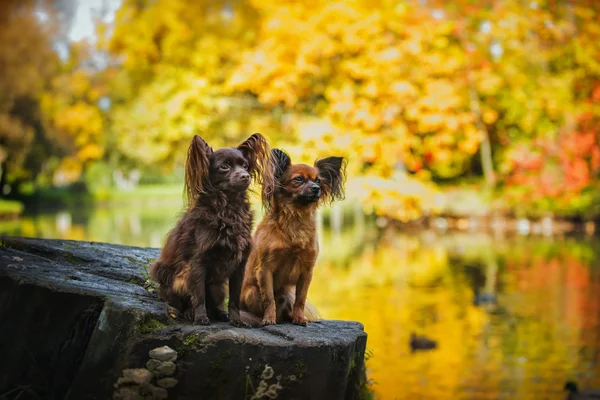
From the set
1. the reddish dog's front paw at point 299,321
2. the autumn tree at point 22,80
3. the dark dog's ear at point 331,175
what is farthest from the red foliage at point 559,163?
the reddish dog's front paw at point 299,321

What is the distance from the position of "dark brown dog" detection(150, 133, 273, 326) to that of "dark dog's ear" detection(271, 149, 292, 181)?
0.21ft

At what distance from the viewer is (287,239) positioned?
3488 millimetres

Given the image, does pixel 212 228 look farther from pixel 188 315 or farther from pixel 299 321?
pixel 299 321

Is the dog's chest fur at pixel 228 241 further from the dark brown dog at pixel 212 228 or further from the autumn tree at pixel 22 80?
the autumn tree at pixel 22 80

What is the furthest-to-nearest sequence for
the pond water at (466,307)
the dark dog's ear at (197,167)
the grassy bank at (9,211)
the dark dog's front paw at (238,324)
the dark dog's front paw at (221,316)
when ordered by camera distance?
the grassy bank at (9,211), the pond water at (466,307), the dark dog's front paw at (221,316), the dark dog's front paw at (238,324), the dark dog's ear at (197,167)

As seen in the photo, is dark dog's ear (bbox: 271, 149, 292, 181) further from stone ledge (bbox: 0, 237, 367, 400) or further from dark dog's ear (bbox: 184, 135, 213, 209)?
stone ledge (bbox: 0, 237, 367, 400)

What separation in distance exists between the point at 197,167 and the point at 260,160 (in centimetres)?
33

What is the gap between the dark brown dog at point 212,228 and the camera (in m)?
3.23

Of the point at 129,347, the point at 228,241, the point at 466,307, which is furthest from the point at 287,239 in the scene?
the point at 466,307

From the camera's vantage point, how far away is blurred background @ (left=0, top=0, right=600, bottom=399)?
9.21 metres

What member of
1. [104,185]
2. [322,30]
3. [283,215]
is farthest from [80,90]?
[283,215]

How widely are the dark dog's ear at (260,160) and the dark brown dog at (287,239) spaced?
0.07m

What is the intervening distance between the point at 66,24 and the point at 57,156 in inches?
216

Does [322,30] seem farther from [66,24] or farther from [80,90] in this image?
[80,90]
